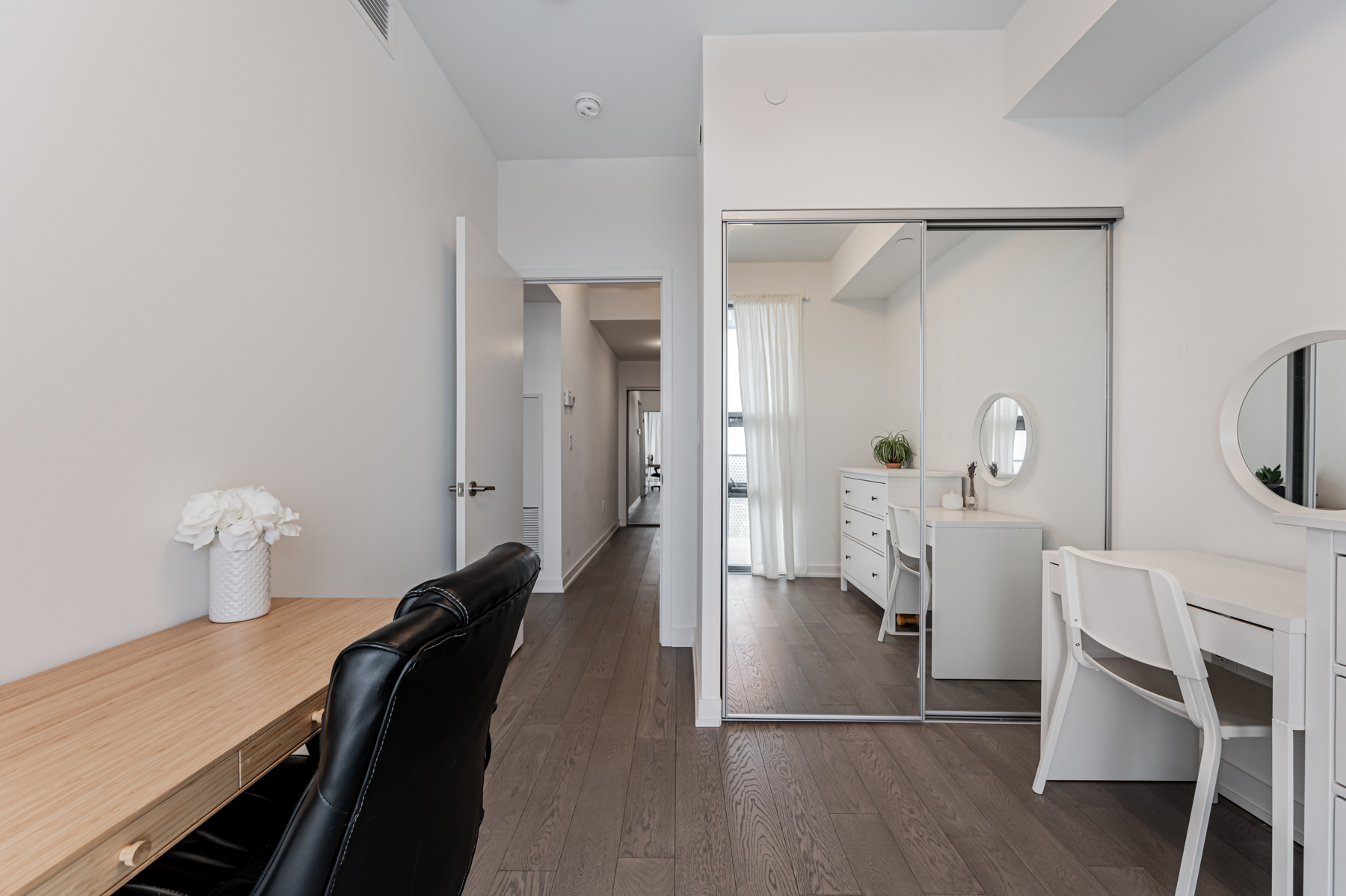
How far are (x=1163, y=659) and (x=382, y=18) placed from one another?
3.07 m

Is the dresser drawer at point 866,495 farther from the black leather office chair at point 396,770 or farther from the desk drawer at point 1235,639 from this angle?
the black leather office chair at point 396,770

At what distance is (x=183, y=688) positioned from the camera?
90 cm

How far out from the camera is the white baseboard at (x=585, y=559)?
4754 mm

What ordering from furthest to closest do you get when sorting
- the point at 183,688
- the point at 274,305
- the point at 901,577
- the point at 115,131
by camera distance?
the point at 901,577, the point at 274,305, the point at 115,131, the point at 183,688

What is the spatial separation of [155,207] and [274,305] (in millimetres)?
361

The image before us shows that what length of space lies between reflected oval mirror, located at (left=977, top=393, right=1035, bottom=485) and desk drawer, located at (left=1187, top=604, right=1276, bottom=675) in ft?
3.09

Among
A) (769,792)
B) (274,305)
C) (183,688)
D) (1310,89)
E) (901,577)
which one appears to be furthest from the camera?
(901,577)

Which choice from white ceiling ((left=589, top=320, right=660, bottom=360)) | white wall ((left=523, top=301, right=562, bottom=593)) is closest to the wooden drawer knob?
white wall ((left=523, top=301, right=562, bottom=593))

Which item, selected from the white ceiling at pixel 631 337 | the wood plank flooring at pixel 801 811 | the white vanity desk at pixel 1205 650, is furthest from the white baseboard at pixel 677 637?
the white ceiling at pixel 631 337

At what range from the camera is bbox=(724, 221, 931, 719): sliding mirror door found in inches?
94.7

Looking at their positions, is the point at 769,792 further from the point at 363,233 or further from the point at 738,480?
the point at 363,233

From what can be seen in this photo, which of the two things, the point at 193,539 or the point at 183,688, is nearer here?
the point at 183,688

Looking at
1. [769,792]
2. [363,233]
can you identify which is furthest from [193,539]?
[769,792]

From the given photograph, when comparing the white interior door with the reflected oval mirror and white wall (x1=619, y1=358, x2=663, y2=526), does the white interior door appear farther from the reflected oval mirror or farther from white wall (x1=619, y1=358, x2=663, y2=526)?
white wall (x1=619, y1=358, x2=663, y2=526)
